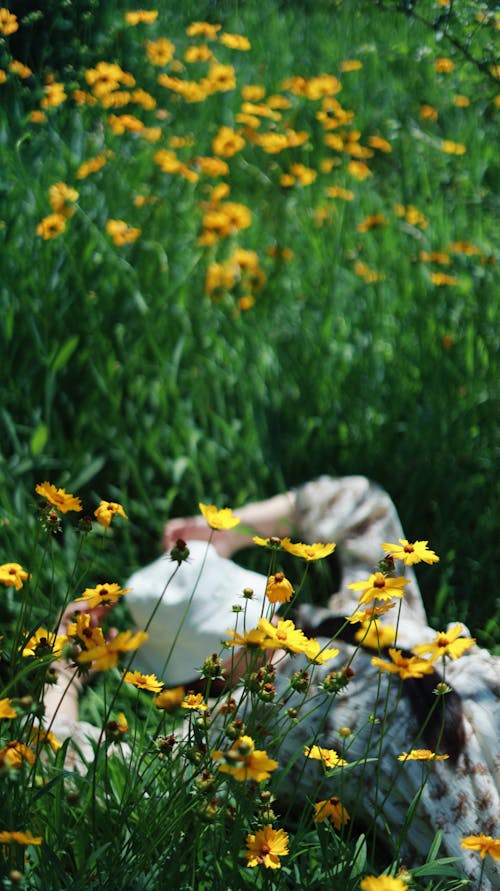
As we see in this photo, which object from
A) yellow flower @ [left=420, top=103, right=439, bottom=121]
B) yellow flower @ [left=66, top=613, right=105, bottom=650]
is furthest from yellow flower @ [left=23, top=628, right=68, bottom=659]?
yellow flower @ [left=420, top=103, right=439, bottom=121]

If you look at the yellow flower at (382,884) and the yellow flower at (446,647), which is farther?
the yellow flower at (446,647)

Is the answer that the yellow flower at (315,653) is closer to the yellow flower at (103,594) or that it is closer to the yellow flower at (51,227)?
the yellow flower at (103,594)

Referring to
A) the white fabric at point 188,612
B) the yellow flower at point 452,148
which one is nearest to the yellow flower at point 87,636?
the white fabric at point 188,612

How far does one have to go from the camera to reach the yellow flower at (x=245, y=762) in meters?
0.91

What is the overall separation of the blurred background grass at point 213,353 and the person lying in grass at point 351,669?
16cm

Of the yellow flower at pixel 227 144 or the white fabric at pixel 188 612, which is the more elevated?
the yellow flower at pixel 227 144

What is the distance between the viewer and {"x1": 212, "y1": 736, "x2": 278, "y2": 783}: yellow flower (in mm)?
911

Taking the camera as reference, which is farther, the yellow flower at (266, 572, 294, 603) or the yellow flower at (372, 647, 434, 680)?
the yellow flower at (266, 572, 294, 603)

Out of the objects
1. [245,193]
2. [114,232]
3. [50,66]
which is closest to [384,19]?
[245,193]

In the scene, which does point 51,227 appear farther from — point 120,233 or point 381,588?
point 381,588

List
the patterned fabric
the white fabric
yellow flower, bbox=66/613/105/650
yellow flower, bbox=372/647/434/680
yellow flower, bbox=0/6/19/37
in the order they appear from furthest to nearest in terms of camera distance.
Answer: yellow flower, bbox=0/6/19/37, the white fabric, the patterned fabric, yellow flower, bbox=66/613/105/650, yellow flower, bbox=372/647/434/680

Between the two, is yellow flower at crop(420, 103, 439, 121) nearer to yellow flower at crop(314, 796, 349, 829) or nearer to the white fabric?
the white fabric

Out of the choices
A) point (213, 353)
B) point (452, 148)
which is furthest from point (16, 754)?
point (452, 148)

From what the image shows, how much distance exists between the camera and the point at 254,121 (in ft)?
11.1
